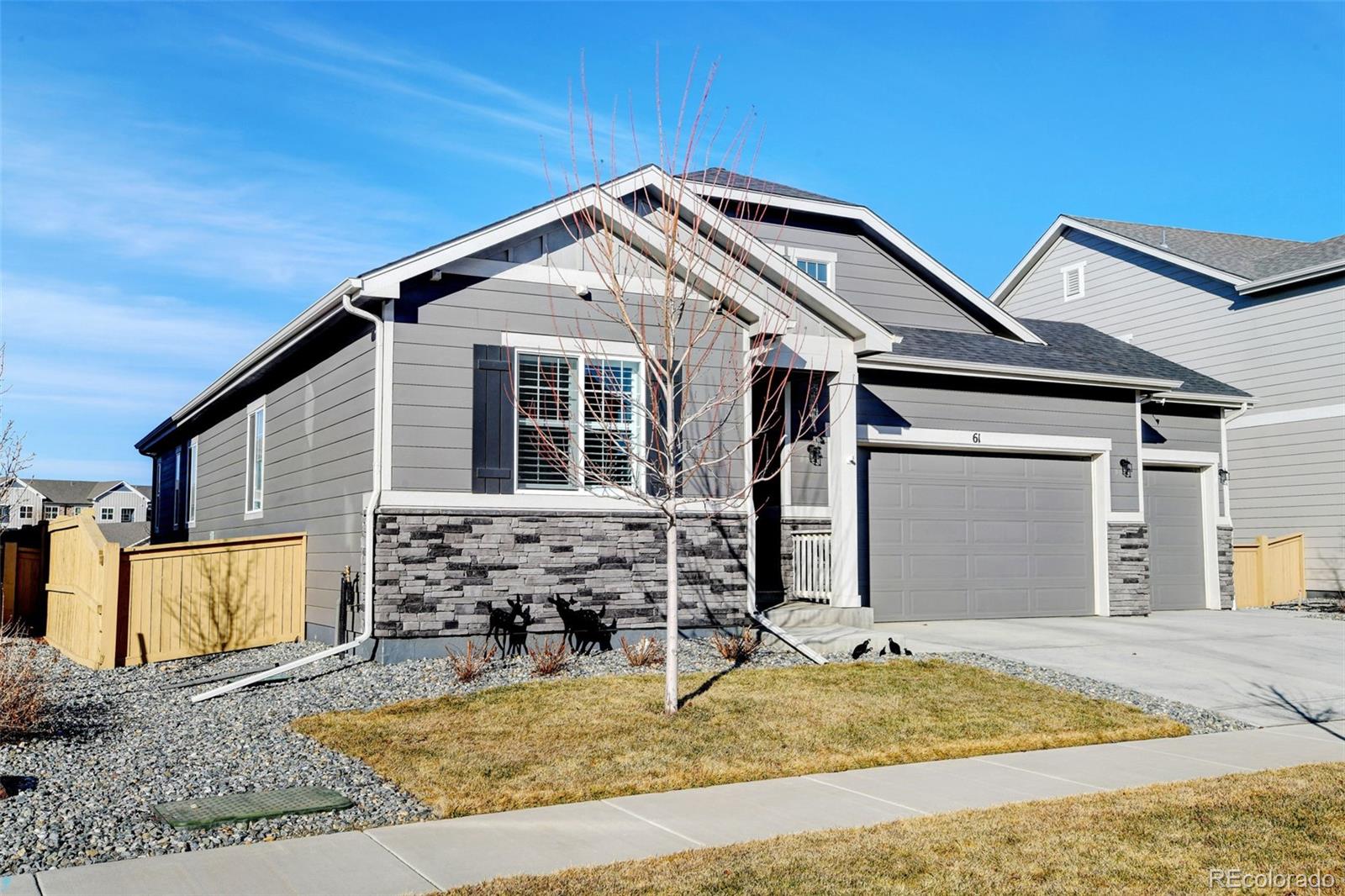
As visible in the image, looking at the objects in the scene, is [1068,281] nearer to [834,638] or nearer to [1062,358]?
[1062,358]

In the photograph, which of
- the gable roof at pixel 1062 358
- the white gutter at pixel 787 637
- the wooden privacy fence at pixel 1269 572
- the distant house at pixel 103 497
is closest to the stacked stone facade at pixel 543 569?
the white gutter at pixel 787 637

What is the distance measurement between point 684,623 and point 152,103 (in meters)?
9.18

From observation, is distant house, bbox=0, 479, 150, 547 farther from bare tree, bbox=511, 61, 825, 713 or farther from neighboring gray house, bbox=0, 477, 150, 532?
bare tree, bbox=511, 61, 825, 713

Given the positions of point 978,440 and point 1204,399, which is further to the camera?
point 1204,399

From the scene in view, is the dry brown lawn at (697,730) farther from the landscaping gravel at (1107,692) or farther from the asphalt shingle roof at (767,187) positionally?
the asphalt shingle roof at (767,187)

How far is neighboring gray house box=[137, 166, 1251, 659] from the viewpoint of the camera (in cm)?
1091

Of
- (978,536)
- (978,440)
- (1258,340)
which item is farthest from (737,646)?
(1258,340)

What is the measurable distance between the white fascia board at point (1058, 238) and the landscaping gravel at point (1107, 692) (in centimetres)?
967

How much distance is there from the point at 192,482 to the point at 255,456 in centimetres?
548

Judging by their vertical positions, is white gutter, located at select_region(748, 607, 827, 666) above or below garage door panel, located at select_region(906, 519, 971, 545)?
below

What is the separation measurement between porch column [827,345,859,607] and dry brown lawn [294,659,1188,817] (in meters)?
2.69

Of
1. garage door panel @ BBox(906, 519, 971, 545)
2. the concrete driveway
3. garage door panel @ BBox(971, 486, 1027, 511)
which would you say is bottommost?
the concrete driveway

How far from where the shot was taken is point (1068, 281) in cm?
2459

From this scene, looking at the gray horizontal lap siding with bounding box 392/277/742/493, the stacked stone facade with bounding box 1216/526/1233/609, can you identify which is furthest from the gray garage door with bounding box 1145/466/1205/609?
the gray horizontal lap siding with bounding box 392/277/742/493
